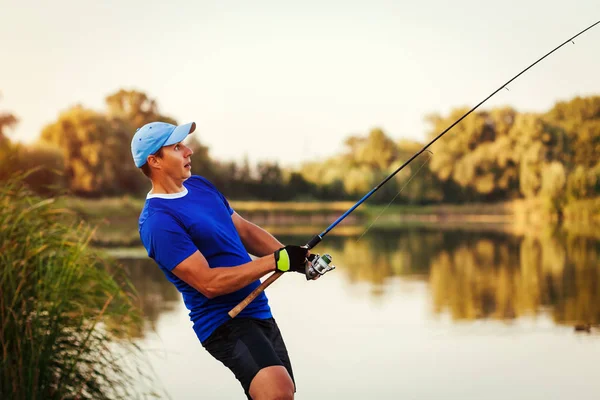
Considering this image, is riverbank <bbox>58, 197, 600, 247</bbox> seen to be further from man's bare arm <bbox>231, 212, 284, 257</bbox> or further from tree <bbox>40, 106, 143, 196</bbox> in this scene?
man's bare arm <bbox>231, 212, 284, 257</bbox>

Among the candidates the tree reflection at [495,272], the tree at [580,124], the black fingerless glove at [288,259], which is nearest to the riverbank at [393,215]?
the tree at [580,124]

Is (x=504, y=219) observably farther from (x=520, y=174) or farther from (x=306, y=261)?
(x=306, y=261)

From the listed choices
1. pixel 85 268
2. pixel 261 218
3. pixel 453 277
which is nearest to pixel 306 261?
pixel 85 268

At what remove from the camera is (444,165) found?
4859 centimetres

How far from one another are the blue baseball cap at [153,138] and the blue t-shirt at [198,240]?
0.52 feet

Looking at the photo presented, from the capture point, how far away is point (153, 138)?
10.3ft

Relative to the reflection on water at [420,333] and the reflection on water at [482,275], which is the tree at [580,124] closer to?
the reflection on water at [482,275]

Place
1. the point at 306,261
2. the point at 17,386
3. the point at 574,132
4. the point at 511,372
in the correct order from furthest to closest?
1. the point at 574,132
2. the point at 511,372
3. the point at 17,386
4. the point at 306,261

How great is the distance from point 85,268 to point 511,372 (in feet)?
13.3

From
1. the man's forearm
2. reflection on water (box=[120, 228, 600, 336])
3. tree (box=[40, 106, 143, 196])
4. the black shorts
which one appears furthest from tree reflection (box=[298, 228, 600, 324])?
tree (box=[40, 106, 143, 196])

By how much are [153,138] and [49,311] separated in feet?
6.43

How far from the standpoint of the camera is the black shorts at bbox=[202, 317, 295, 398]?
3.06 m

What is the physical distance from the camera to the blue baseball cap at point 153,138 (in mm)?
3131

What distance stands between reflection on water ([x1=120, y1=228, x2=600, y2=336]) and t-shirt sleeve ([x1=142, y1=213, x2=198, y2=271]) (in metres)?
6.16
